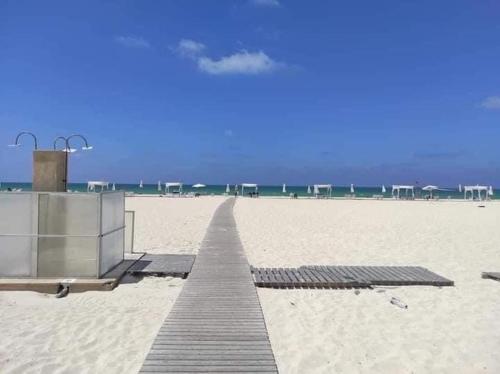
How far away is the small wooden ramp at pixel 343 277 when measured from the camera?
698 centimetres

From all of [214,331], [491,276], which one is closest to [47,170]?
[214,331]

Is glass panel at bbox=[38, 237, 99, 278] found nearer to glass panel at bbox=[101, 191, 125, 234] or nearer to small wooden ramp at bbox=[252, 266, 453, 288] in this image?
glass panel at bbox=[101, 191, 125, 234]

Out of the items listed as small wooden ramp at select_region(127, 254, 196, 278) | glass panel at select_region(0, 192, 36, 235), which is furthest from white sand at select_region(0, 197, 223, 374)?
glass panel at select_region(0, 192, 36, 235)

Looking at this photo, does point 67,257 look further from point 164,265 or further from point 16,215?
point 164,265

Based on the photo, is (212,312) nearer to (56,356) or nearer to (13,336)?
(56,356)

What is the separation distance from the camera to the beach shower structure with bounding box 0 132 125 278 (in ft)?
21.6

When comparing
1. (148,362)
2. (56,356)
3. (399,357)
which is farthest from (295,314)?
(56,356)

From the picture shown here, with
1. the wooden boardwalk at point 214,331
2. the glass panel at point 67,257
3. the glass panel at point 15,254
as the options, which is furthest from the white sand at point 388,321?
the glass panel at point 15,254

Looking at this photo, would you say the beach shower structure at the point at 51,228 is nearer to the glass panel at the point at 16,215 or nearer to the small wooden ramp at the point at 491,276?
the glass panel at the point at 16,215

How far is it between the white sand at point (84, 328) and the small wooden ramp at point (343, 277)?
1564 millimetres

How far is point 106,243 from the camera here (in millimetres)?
7102

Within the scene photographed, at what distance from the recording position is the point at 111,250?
24.5 feet

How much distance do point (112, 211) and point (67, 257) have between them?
1.07 metres

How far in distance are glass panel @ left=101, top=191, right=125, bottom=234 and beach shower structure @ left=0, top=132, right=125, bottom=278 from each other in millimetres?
33
